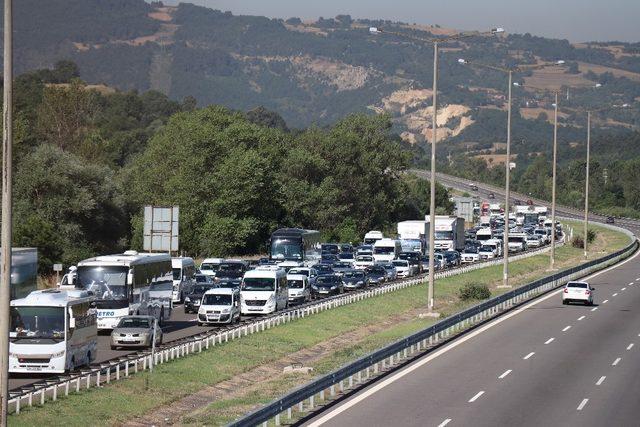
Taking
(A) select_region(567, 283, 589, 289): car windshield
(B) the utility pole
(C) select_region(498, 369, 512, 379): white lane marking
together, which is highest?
(B) the utility pole

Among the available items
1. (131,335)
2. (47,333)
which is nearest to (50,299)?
(47,333)

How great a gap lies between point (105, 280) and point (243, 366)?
8.40 meters

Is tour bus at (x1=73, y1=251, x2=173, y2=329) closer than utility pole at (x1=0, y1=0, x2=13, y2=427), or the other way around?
utility pole at (x1=0, y1=0, x2=13, y2=427)

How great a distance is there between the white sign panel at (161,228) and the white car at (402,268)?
2041 centimetres

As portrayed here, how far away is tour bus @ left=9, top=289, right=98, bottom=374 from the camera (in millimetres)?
34406

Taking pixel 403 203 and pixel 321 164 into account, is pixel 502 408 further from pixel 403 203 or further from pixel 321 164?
pixel 403 203

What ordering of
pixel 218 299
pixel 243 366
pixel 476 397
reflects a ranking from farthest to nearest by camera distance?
pixel 218 299, pixel 243 366, pixel 476 397

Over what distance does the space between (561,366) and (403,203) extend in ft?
362

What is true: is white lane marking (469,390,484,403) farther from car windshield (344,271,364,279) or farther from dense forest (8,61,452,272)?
dense forest (8,61,452,272)

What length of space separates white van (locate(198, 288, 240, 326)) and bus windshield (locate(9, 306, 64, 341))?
16.2 m

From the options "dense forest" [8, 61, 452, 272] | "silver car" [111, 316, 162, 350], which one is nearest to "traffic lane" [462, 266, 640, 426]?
"silver car" [111, 316, 162, 350]

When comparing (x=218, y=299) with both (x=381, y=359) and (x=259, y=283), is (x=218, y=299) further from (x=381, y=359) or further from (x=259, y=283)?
(x=381, y=359)

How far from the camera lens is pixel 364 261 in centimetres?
8575

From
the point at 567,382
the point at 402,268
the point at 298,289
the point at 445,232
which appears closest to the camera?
the point at 567,382
